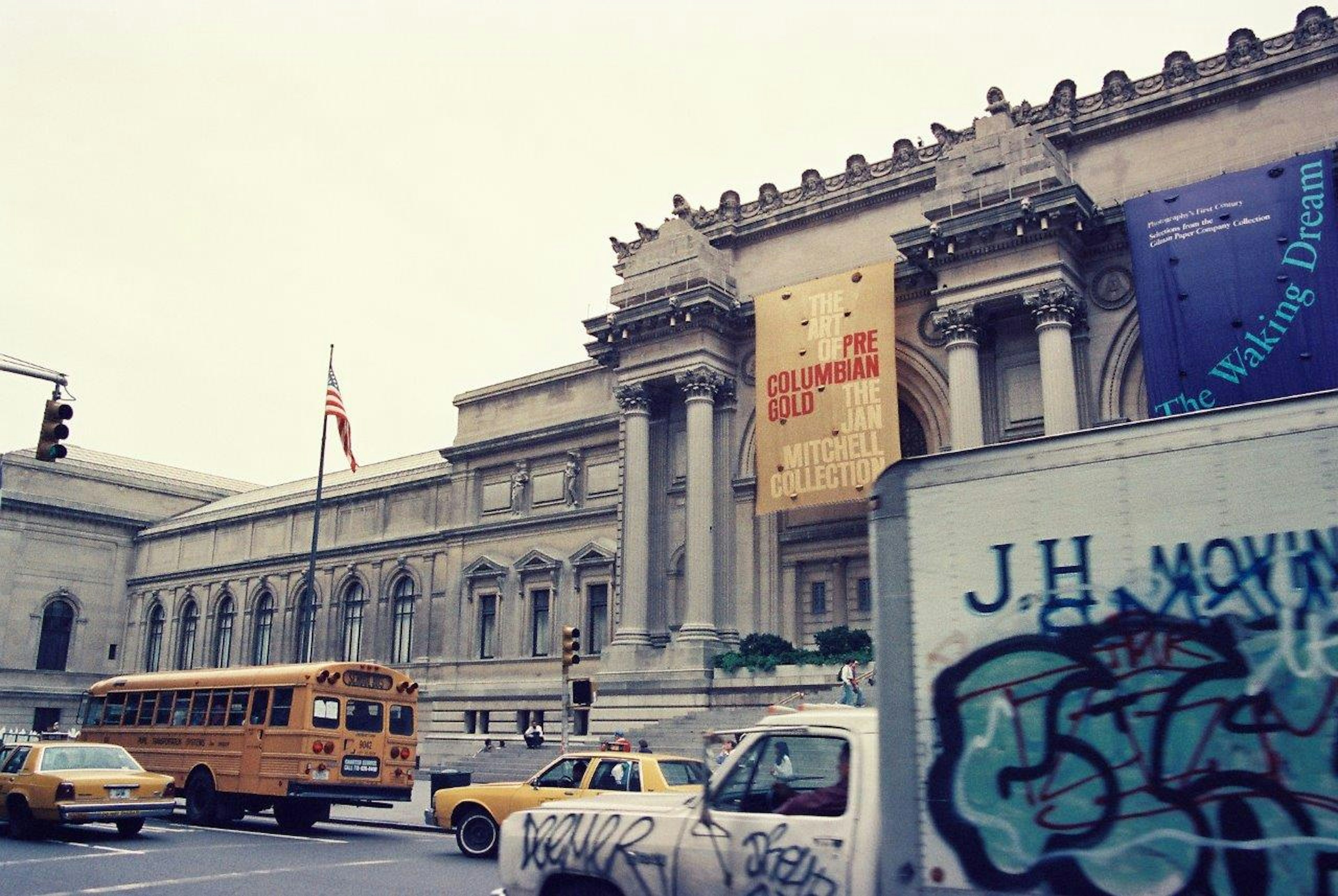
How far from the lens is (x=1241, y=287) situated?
86.3 feet

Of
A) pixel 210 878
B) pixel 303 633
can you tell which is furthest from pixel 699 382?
pixel 303 633

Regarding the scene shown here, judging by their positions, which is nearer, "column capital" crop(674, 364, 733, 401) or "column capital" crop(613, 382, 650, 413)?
"column capital" crop(674, 364, 733, 401)

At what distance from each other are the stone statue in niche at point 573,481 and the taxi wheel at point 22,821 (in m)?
24.4

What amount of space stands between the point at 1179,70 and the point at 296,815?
28012 millimetres

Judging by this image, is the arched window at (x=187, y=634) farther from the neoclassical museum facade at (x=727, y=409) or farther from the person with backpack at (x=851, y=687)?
the person with backpack at (x=851, y=687)

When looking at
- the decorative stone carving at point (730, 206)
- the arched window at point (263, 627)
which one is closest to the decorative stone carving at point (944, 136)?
the decorative stone carving at point (730, 206)

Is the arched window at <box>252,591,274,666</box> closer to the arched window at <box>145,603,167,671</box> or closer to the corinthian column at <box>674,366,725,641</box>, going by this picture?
the arched window at <box>145,603,167,671</box>

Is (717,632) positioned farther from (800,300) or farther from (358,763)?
(358,763)

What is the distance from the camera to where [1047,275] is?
2920cm

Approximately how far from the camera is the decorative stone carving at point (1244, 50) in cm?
2925

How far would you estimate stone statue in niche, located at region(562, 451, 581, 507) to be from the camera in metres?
41.0

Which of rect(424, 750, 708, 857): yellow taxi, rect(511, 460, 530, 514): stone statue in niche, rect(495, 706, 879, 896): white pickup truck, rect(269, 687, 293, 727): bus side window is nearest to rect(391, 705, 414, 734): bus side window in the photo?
rect(269, 687, 293, 727): bus side window

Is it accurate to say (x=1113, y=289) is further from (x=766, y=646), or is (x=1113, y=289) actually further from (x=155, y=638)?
(x=155, y=638)

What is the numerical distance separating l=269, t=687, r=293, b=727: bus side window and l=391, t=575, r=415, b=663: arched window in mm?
25114
